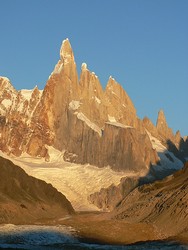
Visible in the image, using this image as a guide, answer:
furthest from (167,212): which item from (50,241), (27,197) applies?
(27,197)

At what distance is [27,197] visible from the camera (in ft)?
Result: 438

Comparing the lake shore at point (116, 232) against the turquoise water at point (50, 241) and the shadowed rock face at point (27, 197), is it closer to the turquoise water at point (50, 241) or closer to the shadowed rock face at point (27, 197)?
the turquoise water at point (50, 241)

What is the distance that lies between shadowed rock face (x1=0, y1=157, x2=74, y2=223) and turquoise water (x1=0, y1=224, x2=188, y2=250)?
49396 mm

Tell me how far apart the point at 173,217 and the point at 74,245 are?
511 inches

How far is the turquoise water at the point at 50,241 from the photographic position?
149 feet

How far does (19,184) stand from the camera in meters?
139

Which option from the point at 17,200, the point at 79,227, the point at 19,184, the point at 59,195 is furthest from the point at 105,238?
the point at 59,195

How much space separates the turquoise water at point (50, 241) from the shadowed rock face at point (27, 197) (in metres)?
49.4

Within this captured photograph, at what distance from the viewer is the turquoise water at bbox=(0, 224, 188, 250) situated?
4547 cm

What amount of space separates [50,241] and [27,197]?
278 feet

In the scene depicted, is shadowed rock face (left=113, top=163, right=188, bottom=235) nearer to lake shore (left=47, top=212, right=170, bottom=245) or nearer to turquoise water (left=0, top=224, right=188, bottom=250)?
lake shore (left=47, top=212, right=170, bottom=245)

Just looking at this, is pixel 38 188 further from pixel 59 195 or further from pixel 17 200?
pixel 17 200

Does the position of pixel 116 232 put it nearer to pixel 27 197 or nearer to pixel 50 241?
pixel 50 241

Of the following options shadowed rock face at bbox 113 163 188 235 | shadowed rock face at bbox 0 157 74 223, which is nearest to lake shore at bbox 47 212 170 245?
shadowed rock face at bbox 113 163 188 235
